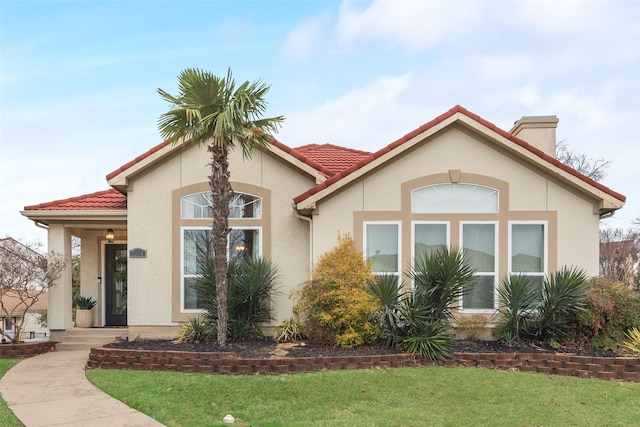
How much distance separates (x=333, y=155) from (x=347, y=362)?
8170 millimetres

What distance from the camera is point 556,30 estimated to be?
16.0m

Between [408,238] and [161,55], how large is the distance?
929 centimetres

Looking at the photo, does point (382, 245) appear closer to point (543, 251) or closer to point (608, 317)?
point (543, 251)

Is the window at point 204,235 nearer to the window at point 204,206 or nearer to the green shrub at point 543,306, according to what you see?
the window at point 204,206

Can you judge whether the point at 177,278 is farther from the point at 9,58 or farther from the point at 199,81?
the point at 9,58

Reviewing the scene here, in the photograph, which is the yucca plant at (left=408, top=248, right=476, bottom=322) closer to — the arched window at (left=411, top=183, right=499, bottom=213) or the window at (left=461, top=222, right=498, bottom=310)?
the window at (left=461, top=222, right=498, bottom=310)

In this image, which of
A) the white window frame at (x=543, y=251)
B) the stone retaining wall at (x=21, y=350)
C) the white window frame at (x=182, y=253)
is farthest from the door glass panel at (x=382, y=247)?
the stone retaining wall at (x=21, y=350)

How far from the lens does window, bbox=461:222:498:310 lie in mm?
11516

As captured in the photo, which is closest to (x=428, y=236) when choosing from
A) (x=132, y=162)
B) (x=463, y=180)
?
(x=463, y=180)

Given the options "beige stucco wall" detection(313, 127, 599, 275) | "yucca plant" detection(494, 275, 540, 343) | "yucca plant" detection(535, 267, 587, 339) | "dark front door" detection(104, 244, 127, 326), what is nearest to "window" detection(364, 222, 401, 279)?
"beige stucco wall" detection(313, 127, 599, 275)

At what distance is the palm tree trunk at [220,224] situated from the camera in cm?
1033

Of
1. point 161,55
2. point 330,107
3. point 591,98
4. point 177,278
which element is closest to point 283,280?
point 177,278

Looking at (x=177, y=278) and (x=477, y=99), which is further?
(x=477, y=99)

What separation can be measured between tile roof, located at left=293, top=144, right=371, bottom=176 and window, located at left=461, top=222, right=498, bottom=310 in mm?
4182
